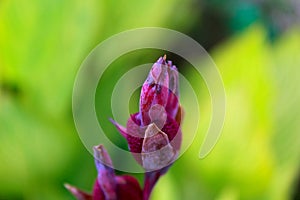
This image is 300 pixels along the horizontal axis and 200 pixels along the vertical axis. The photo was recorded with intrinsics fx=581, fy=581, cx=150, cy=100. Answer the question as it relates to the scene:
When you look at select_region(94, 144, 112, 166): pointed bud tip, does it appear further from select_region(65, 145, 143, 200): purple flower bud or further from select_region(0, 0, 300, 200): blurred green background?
select_region(0, 0, 300, 200): blurred green background

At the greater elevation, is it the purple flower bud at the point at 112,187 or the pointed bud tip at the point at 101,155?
the pointed bud tip at the point at 101,155

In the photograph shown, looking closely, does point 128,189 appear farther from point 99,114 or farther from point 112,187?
point 99,114

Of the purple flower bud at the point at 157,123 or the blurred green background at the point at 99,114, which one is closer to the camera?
the purple flower bud at the point at 157,123

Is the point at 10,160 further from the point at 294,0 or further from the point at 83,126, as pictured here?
the point at 294,0

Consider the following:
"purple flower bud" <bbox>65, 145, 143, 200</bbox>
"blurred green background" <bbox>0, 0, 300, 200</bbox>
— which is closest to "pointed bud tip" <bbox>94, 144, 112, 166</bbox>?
"purple flower bud" <bbox>65, 145, 143, 200</bbox>

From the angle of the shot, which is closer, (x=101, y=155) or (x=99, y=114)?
(x=101, y=155)

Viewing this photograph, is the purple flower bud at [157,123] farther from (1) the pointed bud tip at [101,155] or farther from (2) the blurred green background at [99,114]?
(2) the blurred green background at [99,114]

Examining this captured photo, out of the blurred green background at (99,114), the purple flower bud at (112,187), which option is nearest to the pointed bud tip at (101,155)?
the purple flower bud at (112,187)

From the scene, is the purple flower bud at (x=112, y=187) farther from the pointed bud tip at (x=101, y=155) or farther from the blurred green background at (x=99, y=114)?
the blurred green background at (x=99, y=114)

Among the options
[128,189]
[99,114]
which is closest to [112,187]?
[128,189]
